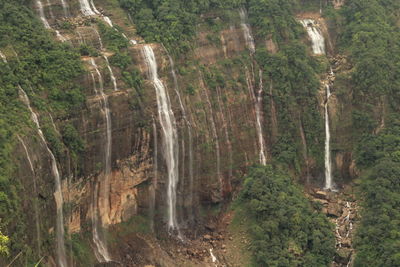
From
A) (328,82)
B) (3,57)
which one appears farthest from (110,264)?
(328,82)

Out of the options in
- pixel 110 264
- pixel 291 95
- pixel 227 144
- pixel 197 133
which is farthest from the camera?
pixel 291 95

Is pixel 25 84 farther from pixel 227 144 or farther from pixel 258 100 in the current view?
pixel 258 100

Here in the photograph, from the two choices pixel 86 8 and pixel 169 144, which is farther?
pixel 86 8

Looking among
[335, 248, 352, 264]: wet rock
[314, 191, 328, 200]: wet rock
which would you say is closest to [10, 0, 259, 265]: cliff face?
[314, 191, 328, 200]: wet rock

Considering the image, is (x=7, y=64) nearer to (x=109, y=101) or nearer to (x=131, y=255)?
(x=109, y=101)

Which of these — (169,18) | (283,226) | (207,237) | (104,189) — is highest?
(169,18)

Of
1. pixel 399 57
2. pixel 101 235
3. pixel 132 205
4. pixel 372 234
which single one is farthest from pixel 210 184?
pixel 399 57

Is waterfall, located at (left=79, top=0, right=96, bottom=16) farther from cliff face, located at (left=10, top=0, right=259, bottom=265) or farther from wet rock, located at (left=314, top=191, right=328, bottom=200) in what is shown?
wet rock, located at (left=314, top=191, right=328, bottom=200)
